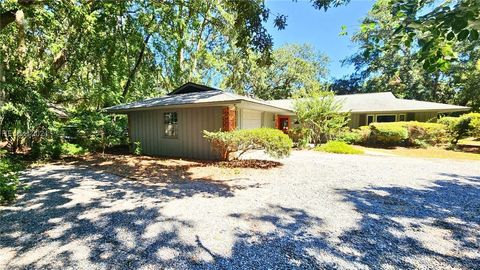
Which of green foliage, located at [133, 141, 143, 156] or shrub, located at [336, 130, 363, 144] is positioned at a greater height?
shrub, located at [336, 130, 363, 144]

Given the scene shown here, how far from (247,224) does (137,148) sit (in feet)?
32.7

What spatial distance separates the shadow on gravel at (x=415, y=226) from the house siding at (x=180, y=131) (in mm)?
6139

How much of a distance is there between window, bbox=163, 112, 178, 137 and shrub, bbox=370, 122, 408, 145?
12.3 metres

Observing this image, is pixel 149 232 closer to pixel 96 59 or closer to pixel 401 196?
pixel 401 196

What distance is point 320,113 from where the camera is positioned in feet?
49.7

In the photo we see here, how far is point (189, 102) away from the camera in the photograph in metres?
10.0

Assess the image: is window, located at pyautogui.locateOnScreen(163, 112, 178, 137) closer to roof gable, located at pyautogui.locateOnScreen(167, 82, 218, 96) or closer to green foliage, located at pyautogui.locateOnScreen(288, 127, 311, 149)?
roof gable, located at pyautogui.locateOnScreen(167, 82, 218, 96)

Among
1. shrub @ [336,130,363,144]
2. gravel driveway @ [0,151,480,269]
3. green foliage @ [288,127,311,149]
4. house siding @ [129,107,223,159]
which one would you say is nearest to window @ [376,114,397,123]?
shrub @ [336,130,363,144]

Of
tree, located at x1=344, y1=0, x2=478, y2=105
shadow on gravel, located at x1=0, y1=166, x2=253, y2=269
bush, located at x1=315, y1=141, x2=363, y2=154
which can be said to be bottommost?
shadow on gravel, located at x1=0, y1=166, x2=253, y2=269

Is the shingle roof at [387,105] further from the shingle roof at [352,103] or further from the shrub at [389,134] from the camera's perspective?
the shrub at [389,134]

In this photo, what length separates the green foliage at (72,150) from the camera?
449 inches

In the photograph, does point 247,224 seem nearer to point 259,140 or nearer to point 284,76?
point 259,140

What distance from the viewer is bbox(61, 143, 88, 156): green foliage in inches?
449

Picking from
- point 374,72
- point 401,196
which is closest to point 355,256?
point 401,196
